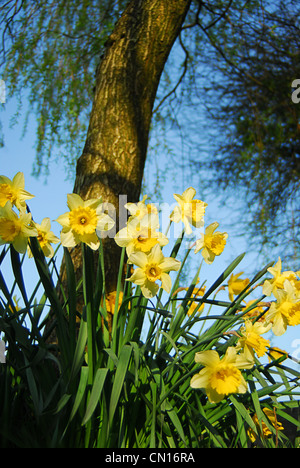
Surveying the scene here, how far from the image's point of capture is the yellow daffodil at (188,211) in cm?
132

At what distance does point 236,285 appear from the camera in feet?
4.80

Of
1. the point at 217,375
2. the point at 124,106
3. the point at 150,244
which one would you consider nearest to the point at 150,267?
the point at 150,244

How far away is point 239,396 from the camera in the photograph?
1.32 metres

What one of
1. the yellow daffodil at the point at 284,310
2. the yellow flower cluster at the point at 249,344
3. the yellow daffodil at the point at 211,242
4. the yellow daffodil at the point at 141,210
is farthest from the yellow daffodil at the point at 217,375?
the yellow daffodil at the point at 141,210

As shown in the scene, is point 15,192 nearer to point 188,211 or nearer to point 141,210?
point 141,210

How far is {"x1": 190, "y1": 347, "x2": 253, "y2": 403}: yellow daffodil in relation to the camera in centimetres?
111

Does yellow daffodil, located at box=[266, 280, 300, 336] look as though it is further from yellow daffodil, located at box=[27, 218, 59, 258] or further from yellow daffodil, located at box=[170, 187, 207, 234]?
yellow daffodil, located at box=[27, 218, 59, 258]

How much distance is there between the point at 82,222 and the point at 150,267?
20 centimetres

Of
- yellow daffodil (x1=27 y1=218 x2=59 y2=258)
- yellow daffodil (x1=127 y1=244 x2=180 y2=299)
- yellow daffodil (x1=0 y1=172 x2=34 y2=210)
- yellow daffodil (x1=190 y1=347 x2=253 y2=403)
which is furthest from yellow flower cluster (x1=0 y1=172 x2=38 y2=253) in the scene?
yellow daffodil (x1=190 y1=347 x2=253 y2=403)

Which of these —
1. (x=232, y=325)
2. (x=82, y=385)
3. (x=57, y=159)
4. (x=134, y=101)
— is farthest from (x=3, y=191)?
(x=57, y=159)

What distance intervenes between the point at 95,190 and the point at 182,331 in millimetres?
838

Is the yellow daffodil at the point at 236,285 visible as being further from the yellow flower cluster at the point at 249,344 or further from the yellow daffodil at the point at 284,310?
the yellow daffodil at the point at 284,310

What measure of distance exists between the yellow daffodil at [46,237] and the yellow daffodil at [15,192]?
0.14 meters
